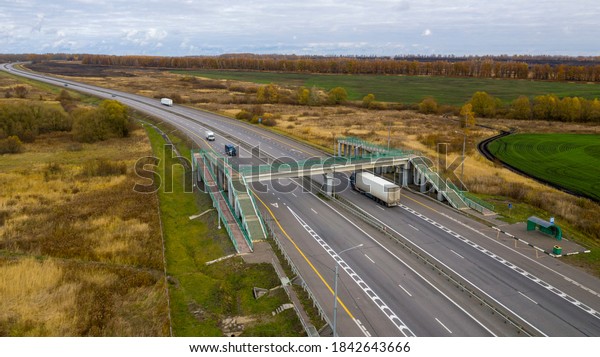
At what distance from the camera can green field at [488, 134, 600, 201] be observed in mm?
72625

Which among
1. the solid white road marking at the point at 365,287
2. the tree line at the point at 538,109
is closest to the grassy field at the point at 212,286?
the solid white road marking at the point at 365,287

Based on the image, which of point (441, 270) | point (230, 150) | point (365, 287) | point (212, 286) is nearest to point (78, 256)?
point (212, 286)

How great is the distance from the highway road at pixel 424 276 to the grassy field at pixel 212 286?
4.10 m

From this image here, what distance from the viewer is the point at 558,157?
9044 cm

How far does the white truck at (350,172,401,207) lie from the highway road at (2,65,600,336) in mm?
1231

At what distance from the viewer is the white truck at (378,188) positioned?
56906mm

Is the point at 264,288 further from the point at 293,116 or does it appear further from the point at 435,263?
the point at 293,116

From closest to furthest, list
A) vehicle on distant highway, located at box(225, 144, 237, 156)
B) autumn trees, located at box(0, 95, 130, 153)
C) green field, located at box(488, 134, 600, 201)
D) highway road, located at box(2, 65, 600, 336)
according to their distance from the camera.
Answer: highway road, located at box(2, 65, 600, 336) < green field, located at box(488, 134, 600, 201) < vehicle on distant highway, located at box(225, 144, 237, 156) < autumn trees, located at box(0, 95, 130, 153)

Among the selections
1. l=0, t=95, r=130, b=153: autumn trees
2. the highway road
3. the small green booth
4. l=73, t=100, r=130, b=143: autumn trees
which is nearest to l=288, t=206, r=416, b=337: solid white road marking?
the highway road

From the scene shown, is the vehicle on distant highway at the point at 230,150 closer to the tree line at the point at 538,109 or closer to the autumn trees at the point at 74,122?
A: the autumn trees at the point at 74,122

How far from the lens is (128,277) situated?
41375mm

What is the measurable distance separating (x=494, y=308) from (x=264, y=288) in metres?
18.7

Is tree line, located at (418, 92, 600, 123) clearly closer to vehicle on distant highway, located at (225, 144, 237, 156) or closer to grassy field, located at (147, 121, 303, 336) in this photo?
vehicle on distant highway, located at (225, 144, 237, 156)

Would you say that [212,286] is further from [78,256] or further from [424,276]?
[424,276]
